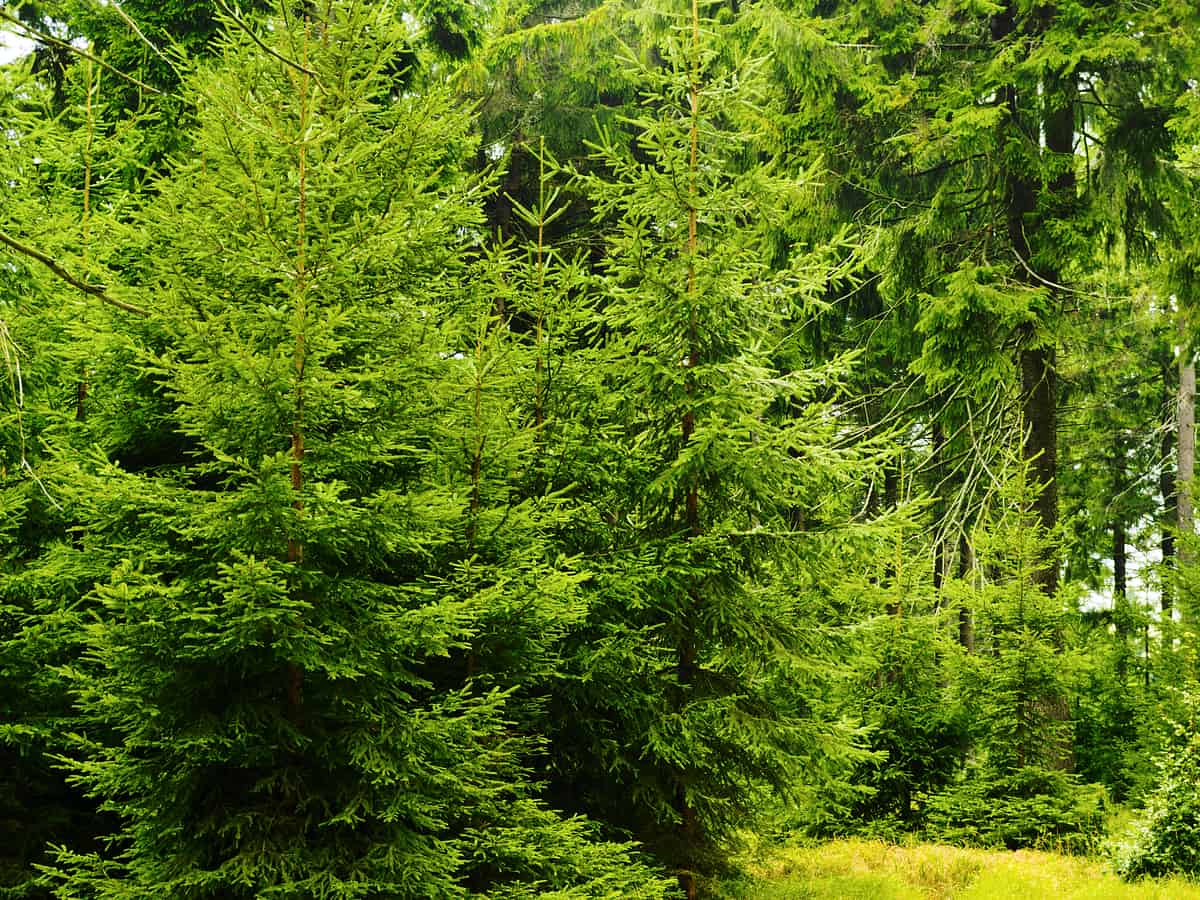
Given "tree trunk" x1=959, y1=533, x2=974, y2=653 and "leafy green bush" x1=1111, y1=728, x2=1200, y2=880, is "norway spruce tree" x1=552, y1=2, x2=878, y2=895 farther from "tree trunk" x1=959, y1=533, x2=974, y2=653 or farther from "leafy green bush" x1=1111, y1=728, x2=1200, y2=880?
"tree trunk" x1=959, y1=533, x2=974, y2=653

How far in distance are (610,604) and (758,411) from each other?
1818mm

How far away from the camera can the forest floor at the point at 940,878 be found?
8023 millimetres

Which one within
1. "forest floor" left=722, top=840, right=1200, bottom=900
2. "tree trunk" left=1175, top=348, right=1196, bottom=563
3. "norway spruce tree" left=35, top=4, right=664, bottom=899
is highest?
"tree trunk" left=1175, top=348, right=1196, bottom=563

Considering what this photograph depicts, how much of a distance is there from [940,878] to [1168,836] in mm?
2030

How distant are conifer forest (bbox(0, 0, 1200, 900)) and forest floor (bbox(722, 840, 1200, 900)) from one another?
0.26 ft

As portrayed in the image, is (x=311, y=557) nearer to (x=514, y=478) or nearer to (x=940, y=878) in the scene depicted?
(x=514, y=478)

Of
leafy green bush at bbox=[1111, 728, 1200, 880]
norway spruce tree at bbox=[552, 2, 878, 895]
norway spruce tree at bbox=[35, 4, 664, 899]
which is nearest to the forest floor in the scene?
leafy green bush at bbox=[1111, 728, 1200, 880]

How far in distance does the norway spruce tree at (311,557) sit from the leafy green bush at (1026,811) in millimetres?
6833

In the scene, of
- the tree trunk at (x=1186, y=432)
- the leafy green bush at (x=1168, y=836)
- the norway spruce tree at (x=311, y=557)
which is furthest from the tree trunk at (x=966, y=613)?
the norway spruce tree at (x=311, y=557)

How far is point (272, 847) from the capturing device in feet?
15.9

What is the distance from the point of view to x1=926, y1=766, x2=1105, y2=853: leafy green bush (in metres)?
10.8

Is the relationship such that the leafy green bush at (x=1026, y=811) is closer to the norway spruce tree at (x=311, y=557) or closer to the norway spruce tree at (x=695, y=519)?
the norway spruce tree at (x=695, y=519)

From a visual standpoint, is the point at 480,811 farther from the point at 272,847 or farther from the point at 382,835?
the point at 272,847

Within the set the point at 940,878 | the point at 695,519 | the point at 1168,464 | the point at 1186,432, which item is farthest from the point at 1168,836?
the point at 1168,464
